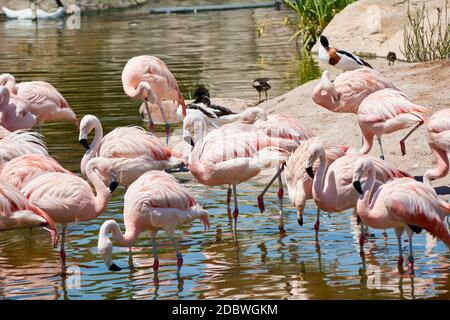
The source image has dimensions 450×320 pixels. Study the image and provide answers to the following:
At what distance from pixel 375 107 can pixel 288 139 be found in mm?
1089

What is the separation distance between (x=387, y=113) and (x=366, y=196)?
240cm

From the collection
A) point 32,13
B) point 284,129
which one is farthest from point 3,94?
point 32,13

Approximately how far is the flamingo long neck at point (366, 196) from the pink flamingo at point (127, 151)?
257 cm

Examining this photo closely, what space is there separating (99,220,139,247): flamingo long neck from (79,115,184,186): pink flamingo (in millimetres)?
1678

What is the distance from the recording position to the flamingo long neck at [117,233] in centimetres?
741

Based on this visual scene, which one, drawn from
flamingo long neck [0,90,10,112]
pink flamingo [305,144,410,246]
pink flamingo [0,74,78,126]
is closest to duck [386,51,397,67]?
pink flamingo [0,74,78,126]

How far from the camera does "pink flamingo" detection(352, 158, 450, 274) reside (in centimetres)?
752

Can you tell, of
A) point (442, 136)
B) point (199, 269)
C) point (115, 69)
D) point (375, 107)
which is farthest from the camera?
point (115, 69)

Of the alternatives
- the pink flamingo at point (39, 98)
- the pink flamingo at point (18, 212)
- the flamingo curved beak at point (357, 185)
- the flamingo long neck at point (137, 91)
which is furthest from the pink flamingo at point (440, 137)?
the pink flamingo at point (39, 98)

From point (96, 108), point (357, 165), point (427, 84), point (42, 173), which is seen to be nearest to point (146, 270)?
point (42, 173)

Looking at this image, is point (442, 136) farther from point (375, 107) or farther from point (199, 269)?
point (199, 269)

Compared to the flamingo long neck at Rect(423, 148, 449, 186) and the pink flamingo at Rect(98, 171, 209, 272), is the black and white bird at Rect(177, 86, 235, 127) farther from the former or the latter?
the pink flamingo at Rect(98, 171, 209, 272)

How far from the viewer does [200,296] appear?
7430mm

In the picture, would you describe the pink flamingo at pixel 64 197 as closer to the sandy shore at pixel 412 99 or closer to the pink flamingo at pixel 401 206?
the pink flamingo at pixel 401 206
